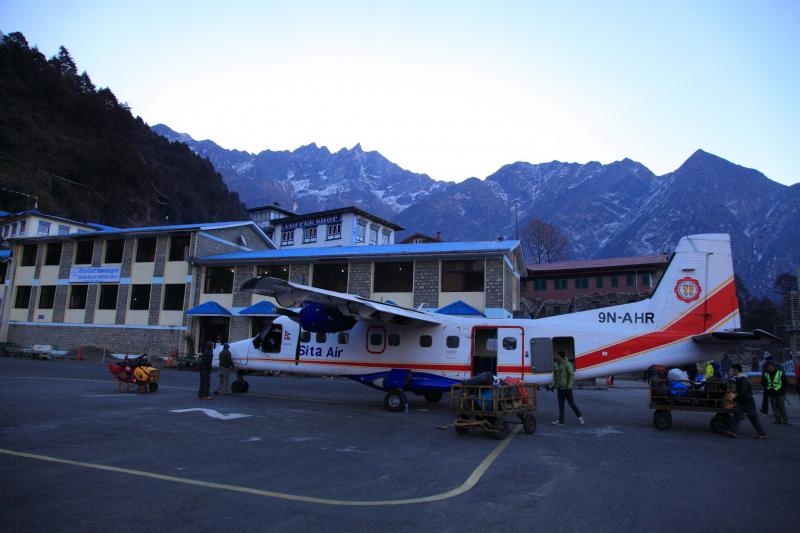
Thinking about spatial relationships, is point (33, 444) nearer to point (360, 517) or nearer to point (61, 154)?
point (360, 517)

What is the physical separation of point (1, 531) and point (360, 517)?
360 cm

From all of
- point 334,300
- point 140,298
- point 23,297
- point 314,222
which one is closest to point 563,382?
point 334,300

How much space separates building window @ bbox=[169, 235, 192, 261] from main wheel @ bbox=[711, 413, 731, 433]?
34.1m

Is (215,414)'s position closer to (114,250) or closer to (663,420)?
(663,420)

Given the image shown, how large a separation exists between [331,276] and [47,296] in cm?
2598

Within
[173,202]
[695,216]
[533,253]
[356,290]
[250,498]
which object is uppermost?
[695,216]

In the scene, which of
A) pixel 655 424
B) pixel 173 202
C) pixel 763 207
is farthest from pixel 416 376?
pixel 763 207

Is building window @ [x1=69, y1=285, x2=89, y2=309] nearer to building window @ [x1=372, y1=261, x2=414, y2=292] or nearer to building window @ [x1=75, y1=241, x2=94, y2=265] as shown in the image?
building window @ [x1=75, y1=241, x2=94, y2=265]

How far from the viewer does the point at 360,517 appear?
18.1 feet

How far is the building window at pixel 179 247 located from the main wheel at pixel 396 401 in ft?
86.6

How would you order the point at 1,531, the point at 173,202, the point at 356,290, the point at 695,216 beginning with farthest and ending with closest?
the point at 695,216, the point at 173,202, the point at 356,290, the point at 1,531

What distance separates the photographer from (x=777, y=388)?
46.0ft

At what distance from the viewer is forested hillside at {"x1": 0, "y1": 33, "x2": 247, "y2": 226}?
6312 centimetres

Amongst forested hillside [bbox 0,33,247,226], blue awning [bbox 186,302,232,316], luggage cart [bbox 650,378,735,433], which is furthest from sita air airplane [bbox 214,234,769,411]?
forested hillside [bbox 0,33,247,226]
